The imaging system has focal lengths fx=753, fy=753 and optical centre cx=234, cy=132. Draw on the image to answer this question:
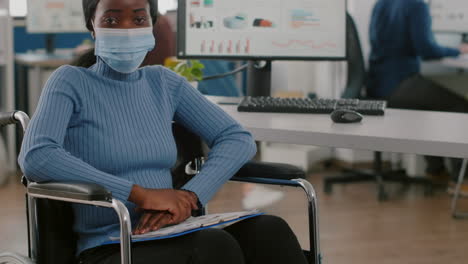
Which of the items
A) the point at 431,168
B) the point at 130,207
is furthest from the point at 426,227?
the point at 130,207

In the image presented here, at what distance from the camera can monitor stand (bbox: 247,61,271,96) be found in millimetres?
2562

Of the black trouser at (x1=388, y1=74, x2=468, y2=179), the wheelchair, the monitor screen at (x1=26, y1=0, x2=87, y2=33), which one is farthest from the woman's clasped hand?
the monitor screen at (x1=26, y1=0, x2=87, y2=33)

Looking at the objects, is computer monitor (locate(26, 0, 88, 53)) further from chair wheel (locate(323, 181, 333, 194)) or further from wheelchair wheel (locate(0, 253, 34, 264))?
wheelchair wheel (locate(0, 253, 34, 264))

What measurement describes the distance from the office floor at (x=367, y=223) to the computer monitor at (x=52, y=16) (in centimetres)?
133

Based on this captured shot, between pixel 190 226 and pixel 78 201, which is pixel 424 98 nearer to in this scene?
pixel 190 226

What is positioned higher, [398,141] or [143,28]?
[143,28]

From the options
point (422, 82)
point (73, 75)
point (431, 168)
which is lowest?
point (431, 168)

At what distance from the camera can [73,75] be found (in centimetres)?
157

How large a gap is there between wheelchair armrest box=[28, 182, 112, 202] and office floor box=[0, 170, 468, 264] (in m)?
1.62

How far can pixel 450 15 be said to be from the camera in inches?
189

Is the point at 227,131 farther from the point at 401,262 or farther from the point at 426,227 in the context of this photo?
the point at 426,227

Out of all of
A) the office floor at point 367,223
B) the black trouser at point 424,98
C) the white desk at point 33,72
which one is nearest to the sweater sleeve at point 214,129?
the office floor at point 367,223

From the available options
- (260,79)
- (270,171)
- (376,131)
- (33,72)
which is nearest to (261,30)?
(260,79)

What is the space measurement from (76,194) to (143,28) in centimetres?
44
